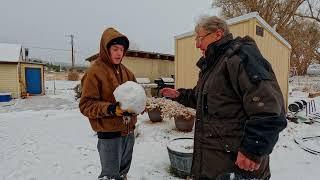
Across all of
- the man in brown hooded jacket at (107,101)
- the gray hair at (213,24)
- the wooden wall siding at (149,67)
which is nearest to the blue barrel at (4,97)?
the wooden wall siding at (149,67)

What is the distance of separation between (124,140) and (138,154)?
7.39ft

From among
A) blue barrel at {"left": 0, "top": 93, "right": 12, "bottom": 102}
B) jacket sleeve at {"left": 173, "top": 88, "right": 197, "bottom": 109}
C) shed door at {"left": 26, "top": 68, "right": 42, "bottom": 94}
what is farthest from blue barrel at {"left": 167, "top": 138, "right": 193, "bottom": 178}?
shed door at {"left": 26, "top": 68, "right": 42, "bottom": 94}

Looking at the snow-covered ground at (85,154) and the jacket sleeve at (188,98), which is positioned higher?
the jacket sleeve at (188,98)

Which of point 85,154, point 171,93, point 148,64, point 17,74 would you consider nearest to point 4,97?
point 17,74

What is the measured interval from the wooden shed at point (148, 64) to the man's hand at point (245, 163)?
49.1 ft

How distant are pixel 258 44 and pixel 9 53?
18.5m

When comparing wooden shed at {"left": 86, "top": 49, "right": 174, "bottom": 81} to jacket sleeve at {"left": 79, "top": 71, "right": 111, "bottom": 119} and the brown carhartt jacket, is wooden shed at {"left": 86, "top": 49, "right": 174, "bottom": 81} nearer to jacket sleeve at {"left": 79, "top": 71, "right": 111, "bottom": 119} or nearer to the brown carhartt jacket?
the brown carhartt jacket

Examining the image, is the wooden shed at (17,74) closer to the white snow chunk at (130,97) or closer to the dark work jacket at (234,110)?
the white snow chunk at (130,97)

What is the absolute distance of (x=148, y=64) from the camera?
1783 cm

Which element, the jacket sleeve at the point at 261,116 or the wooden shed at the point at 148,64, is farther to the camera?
the wooden shed at the point at 148,64

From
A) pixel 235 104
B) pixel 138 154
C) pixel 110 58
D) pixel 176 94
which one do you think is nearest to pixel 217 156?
pixel 235 104

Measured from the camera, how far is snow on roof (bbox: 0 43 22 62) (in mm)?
18497

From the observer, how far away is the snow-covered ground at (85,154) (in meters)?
4.07

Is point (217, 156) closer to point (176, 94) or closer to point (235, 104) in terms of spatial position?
point (235, 104)
